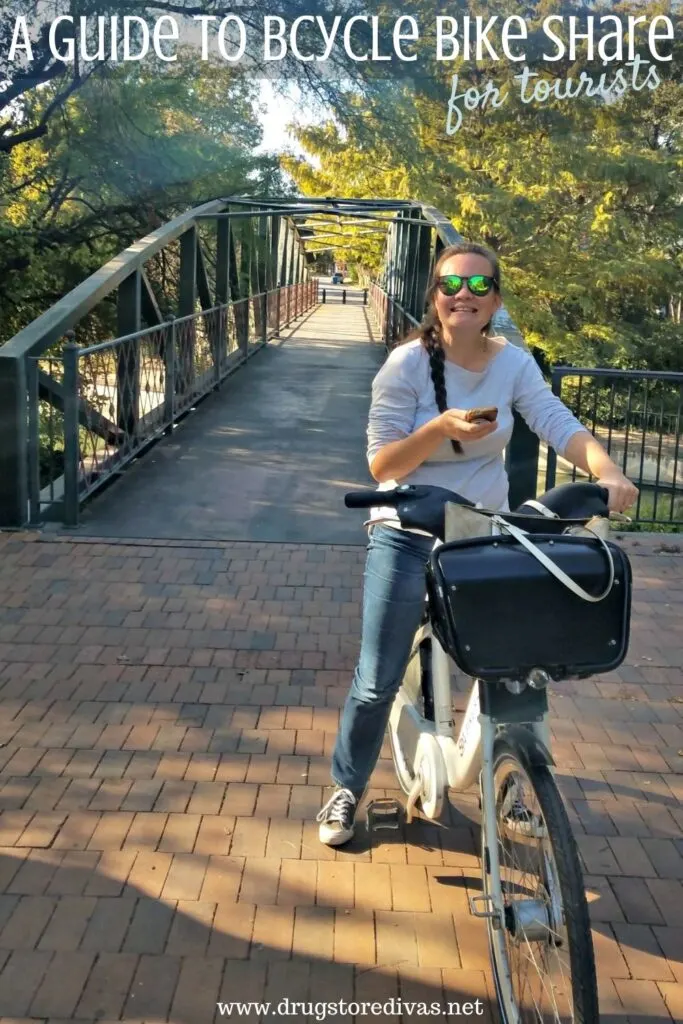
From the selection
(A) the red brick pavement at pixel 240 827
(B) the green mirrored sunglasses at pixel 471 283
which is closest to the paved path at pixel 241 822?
(A) the red brick pavement at pixel 240 827

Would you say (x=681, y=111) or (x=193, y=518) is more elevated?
(x=681, y=111)

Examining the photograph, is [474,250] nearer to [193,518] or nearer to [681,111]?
[193,518]

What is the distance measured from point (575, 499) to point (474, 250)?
0.76 metres

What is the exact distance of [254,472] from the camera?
8078mm

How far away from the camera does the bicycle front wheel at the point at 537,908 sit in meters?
1.94

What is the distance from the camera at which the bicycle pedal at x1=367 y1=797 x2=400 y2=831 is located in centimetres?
311

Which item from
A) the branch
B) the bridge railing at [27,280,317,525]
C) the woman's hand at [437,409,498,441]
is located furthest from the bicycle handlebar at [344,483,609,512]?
the branch

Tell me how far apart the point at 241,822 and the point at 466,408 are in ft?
4.80

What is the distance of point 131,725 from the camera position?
3.82 metres

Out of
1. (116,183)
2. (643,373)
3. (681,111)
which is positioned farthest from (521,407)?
(681,111)

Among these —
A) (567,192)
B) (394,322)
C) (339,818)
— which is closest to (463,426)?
(339,818)

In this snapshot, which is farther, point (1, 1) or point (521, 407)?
point (1, 1)

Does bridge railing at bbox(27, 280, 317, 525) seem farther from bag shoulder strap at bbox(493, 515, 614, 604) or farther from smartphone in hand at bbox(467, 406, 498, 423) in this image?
bag shoulder strap at bbox(493, 515, 614, 604)

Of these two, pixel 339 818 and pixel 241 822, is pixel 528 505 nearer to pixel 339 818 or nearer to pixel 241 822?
pixel 339 818
